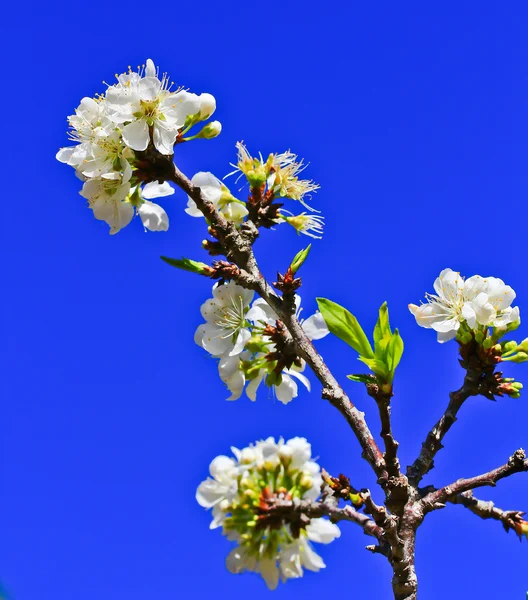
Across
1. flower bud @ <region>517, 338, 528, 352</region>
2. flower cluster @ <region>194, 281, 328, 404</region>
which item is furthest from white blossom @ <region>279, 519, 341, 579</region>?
flower bud @ <region>517, 338, 528, 352</region>

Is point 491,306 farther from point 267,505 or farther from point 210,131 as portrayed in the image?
point 210,131

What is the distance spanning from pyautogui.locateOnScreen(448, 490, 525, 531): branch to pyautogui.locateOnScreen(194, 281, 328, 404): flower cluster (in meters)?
0.73

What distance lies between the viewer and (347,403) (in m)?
2.60

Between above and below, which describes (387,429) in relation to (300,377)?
below

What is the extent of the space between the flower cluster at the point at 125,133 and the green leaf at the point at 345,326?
0.88m

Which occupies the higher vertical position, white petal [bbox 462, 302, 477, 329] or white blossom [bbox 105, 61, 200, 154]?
white blossom [bbox 105, 61, 200, 154]

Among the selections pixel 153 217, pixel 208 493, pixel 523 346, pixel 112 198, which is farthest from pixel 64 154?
pixel 523 346

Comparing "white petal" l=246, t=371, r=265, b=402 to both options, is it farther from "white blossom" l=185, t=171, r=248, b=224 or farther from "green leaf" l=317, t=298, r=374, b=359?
"white blossom" l=185, t=171, r=248, b=224

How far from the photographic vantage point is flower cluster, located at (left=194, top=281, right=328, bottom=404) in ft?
9.52

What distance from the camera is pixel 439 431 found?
8.87ft

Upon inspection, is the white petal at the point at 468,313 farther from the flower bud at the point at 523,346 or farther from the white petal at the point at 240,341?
the white petal at the point at 240,341

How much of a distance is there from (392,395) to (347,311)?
0.34 meters

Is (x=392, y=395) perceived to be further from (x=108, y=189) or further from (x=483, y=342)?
(x=108, y=189)

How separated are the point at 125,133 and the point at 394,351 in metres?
1.35
